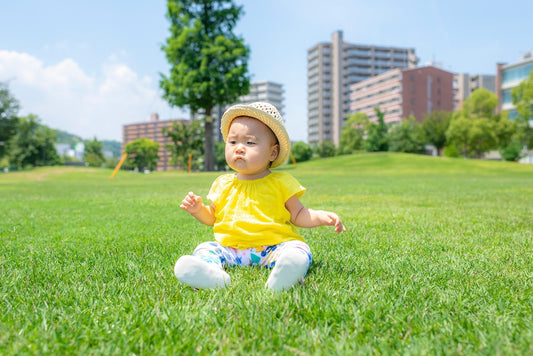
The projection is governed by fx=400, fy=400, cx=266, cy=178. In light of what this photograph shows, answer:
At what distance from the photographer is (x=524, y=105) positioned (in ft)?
122

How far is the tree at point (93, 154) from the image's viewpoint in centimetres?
9392

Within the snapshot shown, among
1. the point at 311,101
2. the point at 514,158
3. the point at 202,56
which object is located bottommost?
the point at 514,158

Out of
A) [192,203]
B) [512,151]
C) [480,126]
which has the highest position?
[480,126]

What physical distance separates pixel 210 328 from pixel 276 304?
1.18 feet

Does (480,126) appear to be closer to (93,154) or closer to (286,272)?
(286,272)

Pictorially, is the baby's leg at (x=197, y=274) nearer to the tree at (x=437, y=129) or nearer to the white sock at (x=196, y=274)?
the white sock at (x=196, y=274)

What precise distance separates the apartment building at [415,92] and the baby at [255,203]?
284 feet

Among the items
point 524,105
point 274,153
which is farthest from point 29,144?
point 274,153

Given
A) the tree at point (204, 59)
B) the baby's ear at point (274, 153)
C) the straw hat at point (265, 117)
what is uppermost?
the tree at point (204, 59)

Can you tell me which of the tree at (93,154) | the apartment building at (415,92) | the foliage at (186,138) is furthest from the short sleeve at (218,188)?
the tree at (93,154)

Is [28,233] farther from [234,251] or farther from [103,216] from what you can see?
[234,251]

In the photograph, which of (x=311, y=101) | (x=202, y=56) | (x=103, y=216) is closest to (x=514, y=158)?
(x=202, y=56)

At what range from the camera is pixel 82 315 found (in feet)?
5.53

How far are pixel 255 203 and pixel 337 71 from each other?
11028 centimetres
